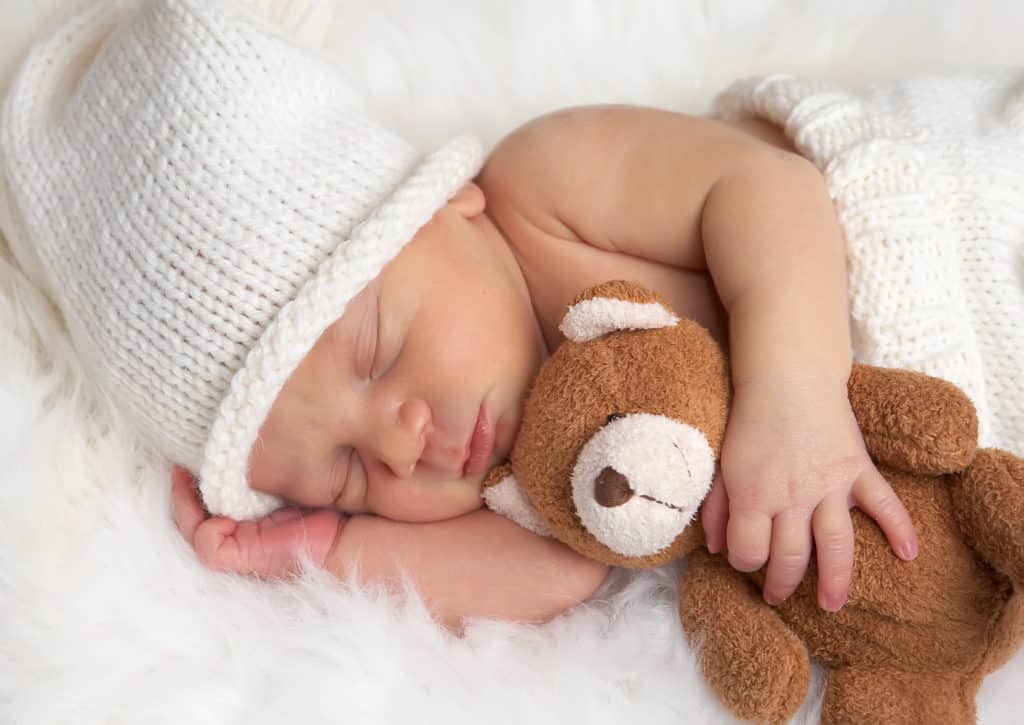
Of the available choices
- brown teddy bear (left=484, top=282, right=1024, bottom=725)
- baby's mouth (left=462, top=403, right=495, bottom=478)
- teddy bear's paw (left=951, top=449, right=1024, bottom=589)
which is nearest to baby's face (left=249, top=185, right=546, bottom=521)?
baby's mouth (left=462, top=403, right=495, bottom=478)

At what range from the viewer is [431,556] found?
3.79ft

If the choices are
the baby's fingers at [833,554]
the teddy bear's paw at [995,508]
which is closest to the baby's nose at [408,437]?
the baby's fingers at [833,554]

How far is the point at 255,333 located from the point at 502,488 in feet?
1.09

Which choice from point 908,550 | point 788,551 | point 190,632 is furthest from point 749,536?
point 190,632

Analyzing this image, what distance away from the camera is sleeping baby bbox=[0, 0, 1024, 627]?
1.05 metres

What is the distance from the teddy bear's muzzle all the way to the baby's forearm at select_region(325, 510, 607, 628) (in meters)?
0.22

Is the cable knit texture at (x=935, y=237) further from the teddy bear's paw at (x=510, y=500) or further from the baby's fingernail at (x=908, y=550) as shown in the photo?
the teddy bear's paw at (x=510, y=500)

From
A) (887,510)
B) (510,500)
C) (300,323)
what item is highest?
(300,323)

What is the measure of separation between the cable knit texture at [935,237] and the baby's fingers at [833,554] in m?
0.24

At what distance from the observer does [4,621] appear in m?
0.99

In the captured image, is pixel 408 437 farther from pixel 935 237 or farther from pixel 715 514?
pixel 935 237

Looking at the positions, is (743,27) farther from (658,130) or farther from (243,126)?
(243,126)

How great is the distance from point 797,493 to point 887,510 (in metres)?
0.08

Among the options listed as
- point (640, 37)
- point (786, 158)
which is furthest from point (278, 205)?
point (640, 37)
